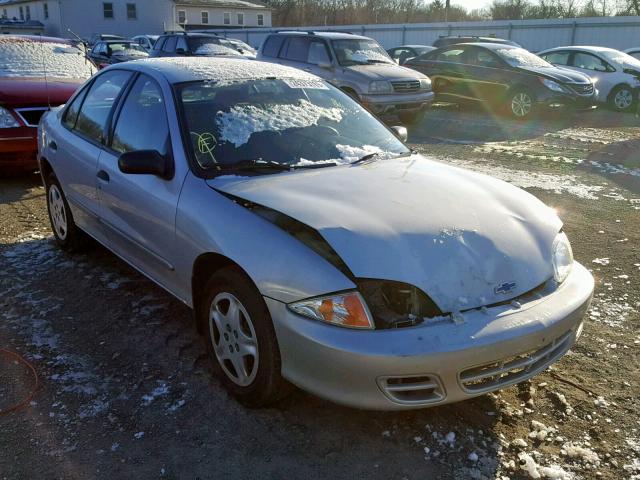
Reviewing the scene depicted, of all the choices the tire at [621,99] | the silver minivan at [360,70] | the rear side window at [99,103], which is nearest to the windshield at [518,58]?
the tire at [621,99]

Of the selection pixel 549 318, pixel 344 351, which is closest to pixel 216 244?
pixel 344 351

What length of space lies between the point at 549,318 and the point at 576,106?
12139mm

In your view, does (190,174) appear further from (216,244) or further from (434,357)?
(434,357)

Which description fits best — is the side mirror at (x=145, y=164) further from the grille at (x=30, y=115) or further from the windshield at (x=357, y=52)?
the windshield at (x=357, y=52)

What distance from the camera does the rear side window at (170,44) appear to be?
16.7 metres

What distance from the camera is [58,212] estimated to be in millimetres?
5070

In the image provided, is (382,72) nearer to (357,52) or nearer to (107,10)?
(357,52)

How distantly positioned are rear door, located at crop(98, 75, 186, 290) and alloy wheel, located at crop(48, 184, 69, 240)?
3.37 feet

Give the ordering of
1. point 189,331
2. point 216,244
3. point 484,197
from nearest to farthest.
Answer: point 216,244 < point 484,197 < point 189,331

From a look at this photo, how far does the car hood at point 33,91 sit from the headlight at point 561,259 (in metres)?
6.14

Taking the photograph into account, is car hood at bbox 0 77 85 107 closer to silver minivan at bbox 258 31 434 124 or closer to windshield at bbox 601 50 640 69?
silver minivan at bbox 258 31 434 124

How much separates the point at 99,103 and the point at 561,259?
3.37 meters

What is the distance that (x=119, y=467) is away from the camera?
2586 millimetres

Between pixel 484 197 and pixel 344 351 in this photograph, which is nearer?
pixel 344 351
